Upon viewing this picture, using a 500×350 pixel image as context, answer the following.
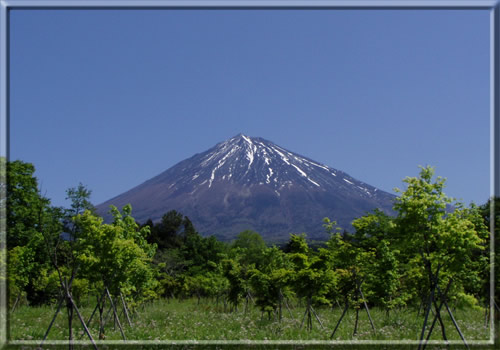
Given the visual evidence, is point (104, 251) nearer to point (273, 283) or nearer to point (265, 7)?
point (265, 7)

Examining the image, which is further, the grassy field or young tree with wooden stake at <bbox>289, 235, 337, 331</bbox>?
young tree with wooden stake at <bbox>289, 235, 337, 331</bbox>

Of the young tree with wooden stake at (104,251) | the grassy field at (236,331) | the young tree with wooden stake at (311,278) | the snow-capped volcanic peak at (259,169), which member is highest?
the snow-capped volcanic peak at (259,169)

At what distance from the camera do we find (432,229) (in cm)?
555

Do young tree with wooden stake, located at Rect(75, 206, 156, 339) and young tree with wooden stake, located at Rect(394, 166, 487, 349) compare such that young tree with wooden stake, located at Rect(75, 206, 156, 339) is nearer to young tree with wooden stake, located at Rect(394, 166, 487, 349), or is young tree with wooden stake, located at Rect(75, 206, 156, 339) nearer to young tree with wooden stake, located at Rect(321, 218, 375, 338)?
young tree with wooden stake, located at Rect(321, 218, 375, 338)

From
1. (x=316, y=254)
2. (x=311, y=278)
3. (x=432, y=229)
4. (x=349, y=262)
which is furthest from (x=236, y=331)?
(x=432, y=229)

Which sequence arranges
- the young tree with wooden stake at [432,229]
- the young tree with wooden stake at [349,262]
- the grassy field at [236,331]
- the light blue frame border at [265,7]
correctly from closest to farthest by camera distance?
the light blue frame border at [265,7] → the young tree with wooden stake at [432,229] → the grassy field at [236,331] → the young tree with wooden stake at [349,262]

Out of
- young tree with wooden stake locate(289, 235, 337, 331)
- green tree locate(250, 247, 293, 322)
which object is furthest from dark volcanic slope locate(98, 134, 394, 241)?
young tree with wooden stake locate(289, 235, 337, 331)

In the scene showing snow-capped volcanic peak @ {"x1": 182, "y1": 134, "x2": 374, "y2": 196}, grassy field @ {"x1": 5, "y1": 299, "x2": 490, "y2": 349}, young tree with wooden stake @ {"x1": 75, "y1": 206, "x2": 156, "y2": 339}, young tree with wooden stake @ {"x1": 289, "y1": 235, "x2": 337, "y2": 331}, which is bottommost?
grassy field @ {"x1": 5, "y1": 299, "x2": 490, "y2": 349}

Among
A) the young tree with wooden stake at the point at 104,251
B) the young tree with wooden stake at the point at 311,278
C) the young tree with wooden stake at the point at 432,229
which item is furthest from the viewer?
the young tree with wooden stake at the point at 311,278

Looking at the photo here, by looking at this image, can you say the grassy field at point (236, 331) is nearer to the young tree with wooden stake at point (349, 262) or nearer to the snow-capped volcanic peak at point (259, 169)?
the young tree with wooden stake at point (349, 262)

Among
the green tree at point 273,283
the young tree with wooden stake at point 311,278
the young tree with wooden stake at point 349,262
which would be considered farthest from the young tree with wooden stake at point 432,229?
the green tree at point 273,283

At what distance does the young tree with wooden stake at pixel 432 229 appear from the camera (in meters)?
5.47

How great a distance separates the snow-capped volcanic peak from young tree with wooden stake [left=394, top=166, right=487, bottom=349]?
1161 cm

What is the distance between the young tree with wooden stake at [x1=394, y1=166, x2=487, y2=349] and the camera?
215 inches
